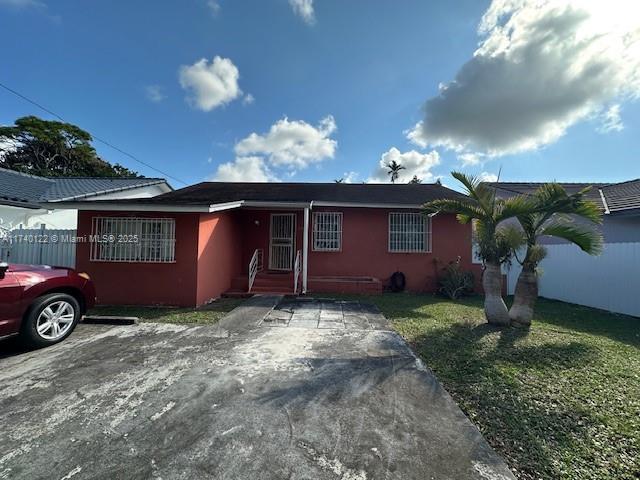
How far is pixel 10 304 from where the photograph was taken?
3.84m

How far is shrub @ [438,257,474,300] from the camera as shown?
911 centimetres

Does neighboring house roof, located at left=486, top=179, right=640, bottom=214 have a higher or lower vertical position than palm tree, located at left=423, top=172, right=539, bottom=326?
higher

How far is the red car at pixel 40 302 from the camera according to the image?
385 centimetres

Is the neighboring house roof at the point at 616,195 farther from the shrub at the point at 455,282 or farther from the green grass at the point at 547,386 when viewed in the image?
the green grass at the point at 547,386

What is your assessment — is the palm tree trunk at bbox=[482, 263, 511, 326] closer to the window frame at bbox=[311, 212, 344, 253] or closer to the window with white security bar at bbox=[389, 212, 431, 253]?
the window with white security bar at bbox=[389, 212, 431, 253]

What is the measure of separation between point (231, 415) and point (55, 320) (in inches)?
148

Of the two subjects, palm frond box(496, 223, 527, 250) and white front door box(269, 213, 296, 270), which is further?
white front door box(269, 213, 296, 270)

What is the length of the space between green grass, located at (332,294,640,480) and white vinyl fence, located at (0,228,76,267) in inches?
393

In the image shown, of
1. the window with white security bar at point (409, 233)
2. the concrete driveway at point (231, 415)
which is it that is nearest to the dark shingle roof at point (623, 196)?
the window with white security bar at point (409, 233)

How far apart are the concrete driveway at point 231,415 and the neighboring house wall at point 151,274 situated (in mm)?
2542

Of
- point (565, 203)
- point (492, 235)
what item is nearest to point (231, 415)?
point (492, 235)

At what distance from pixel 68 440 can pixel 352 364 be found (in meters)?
2.81

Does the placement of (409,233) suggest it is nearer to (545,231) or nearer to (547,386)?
(545,231)

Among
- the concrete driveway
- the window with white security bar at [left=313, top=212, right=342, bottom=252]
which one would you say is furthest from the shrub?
the concrete driveway
